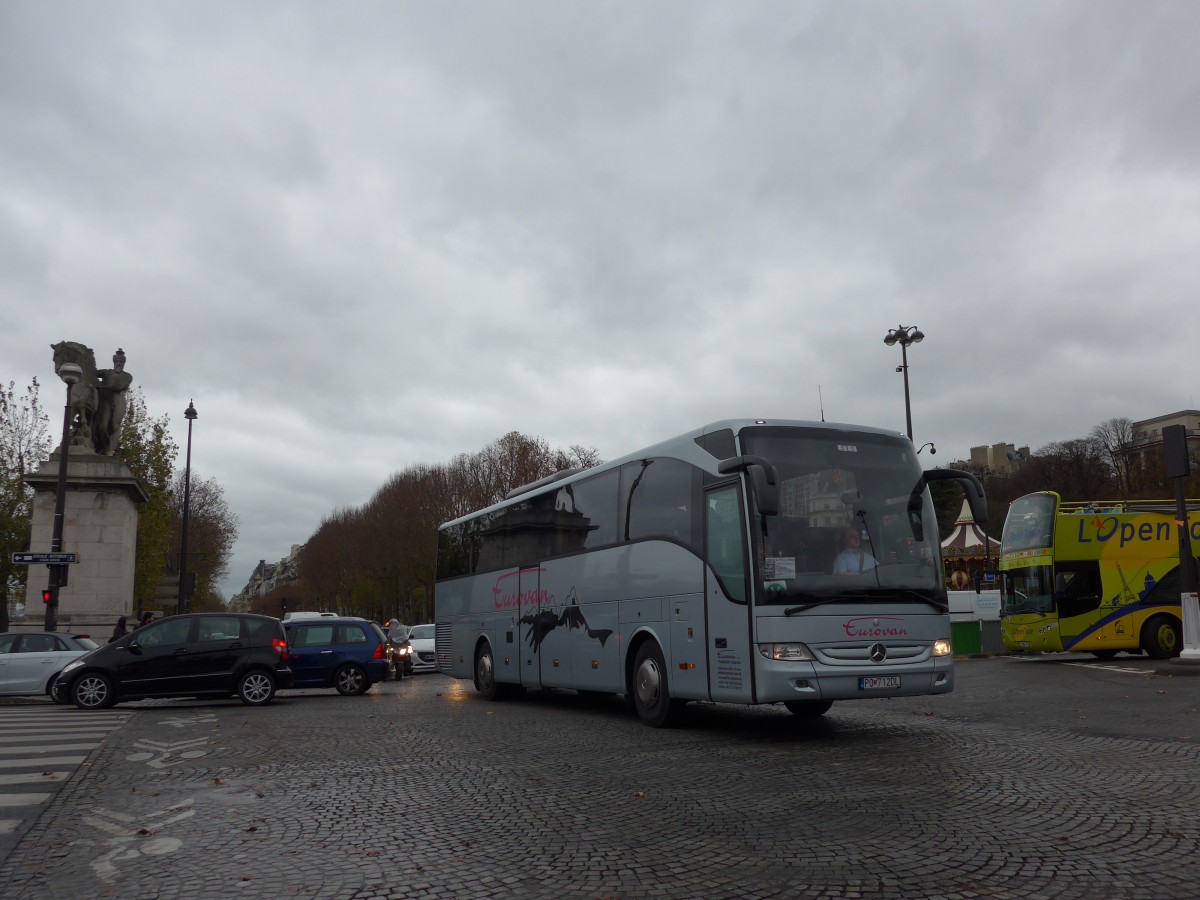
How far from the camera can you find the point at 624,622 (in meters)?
13.7

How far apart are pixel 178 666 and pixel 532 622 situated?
5755 mm

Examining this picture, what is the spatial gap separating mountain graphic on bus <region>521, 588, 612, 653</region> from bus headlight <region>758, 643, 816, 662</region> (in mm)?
3680

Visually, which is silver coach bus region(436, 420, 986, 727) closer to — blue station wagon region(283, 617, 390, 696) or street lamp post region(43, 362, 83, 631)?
blue station wagon region(283, 617, 390, 696)

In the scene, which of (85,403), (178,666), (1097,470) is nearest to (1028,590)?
(178,666)

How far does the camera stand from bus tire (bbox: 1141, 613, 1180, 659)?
1000 inches

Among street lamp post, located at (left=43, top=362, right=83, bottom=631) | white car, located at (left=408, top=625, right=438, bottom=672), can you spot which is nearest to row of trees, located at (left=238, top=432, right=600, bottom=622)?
white car, located at (left=408, top=625, right=438, bottom=672)

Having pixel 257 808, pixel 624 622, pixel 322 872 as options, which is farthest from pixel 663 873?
pixel 624 622

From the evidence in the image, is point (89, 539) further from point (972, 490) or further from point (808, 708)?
point (972, 490)

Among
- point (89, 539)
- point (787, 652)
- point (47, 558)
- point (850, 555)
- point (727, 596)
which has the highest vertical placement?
point (89, 539)

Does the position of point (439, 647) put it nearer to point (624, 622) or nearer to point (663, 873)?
point (624, 622)

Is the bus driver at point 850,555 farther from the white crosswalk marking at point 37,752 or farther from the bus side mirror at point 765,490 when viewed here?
the white crosswalk marking at point 37,752

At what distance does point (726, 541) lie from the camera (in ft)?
37.5

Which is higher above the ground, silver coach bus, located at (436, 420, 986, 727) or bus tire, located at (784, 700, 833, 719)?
silver coach bus, located at (436, 420, 986, 727)

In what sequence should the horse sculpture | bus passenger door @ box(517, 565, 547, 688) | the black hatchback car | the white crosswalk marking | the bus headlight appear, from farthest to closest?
the horse sculpture → the black hatchback car → bus passenger door @ box(517, 565, 547, 688) → the bus headlight → the white crosswalk marking
